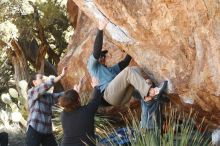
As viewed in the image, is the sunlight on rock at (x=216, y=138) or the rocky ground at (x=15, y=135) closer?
the sunlight on rock at (x=216, y=138)

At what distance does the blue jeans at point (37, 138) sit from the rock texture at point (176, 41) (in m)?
1.98

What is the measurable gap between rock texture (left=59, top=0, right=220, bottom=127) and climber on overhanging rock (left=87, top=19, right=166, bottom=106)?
0.31m

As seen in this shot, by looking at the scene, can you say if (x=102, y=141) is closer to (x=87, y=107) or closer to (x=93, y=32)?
(x=87, y=107)

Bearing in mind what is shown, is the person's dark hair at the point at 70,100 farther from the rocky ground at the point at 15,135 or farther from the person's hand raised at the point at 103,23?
the rocky ground at the point at 15,135

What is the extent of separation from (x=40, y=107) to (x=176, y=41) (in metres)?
2.49

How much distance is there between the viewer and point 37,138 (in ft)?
27.6

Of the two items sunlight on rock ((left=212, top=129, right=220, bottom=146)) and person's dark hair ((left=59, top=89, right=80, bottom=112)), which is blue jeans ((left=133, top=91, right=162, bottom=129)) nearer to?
sunlight on rock ((left=212, top=129, right=220, bottom=146))

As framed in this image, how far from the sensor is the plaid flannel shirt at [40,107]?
8.39m

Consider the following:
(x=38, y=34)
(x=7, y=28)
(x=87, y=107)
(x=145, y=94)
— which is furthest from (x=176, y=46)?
(x=38, y=34)

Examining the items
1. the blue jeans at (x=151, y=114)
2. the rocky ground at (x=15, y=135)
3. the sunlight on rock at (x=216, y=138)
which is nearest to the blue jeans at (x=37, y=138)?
the blue jeans at (x=151, y=114)

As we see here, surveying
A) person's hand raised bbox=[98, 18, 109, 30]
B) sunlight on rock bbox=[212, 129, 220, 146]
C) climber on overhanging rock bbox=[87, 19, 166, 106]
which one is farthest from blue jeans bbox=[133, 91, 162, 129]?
person's hand raised bbox=[98, 18, 109, 30]

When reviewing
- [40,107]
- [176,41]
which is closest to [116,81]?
[176,41]

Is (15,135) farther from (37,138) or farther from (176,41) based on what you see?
(176,41)

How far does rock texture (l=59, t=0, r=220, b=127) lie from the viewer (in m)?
7.41
